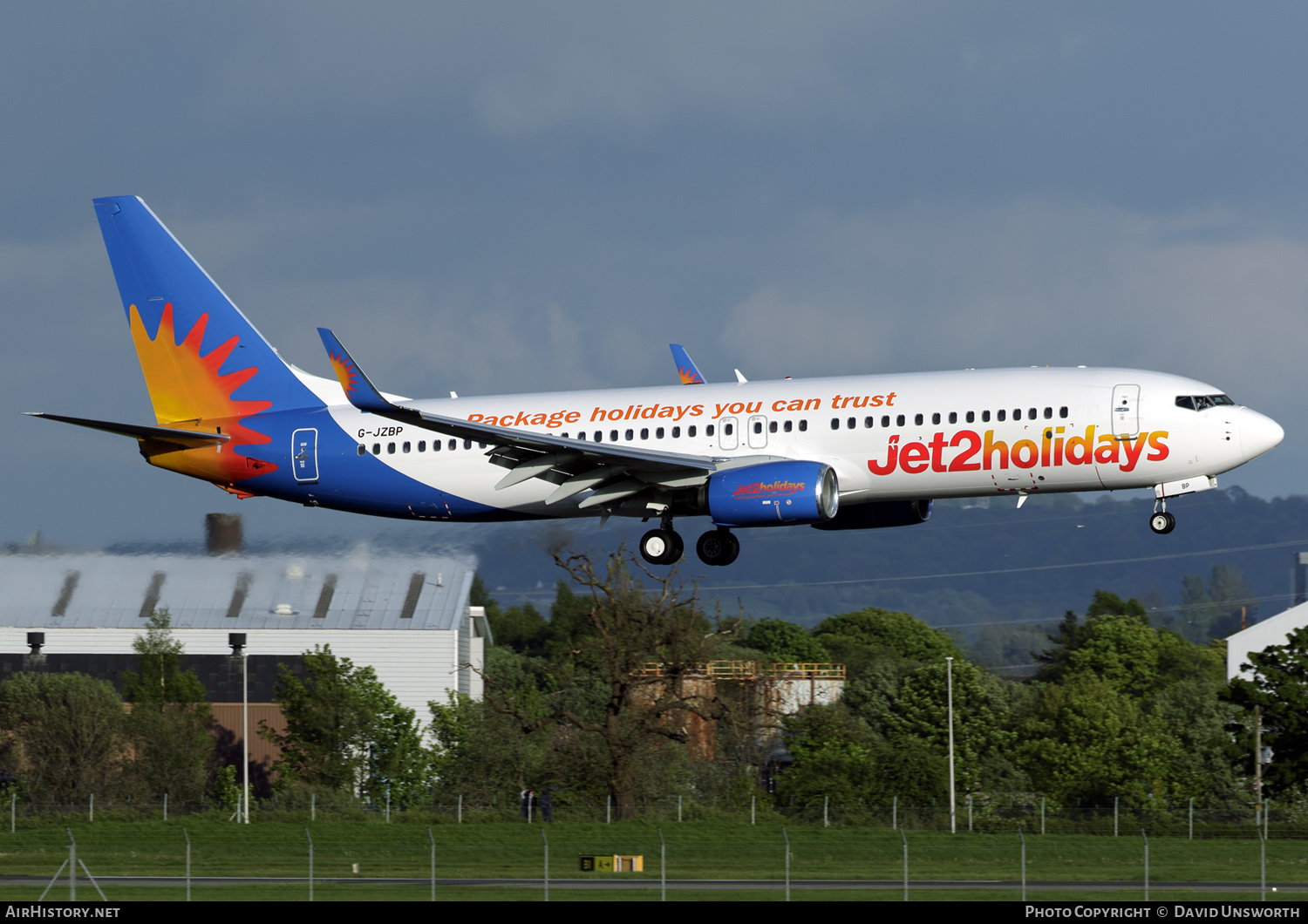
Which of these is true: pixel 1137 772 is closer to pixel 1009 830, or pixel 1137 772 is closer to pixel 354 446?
pixel 1009 830

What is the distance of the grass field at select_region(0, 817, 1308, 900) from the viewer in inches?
1880

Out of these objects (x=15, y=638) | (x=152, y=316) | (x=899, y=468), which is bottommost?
(x=15, y=638)

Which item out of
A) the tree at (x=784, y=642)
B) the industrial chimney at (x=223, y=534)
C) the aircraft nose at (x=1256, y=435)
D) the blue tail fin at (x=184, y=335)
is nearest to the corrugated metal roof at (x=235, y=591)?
the industrial chimney at (x=223, y=534)

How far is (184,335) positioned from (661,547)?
17.9 metres

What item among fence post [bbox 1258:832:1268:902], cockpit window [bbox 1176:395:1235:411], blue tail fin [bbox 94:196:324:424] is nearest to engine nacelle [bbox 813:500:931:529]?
cockpit window [bbox 1176:395:1235:411]

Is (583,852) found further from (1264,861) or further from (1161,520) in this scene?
(1161,520)

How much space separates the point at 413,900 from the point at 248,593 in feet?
152

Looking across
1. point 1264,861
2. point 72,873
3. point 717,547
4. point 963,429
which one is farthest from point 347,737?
point 72,873

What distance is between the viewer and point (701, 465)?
4409 centimetres

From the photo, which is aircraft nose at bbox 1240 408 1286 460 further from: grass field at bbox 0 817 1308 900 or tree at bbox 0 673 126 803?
tree at bbox 0 673 126 803

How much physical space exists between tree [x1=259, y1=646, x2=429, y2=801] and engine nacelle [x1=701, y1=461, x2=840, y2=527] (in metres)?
54.6

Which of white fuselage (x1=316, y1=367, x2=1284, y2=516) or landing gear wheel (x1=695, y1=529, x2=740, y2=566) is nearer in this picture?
white fuselage (x1=316, y1=367, x2=1284, y2=516)

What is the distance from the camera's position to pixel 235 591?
88.5m

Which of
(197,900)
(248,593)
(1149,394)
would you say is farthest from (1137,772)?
(197,900)
